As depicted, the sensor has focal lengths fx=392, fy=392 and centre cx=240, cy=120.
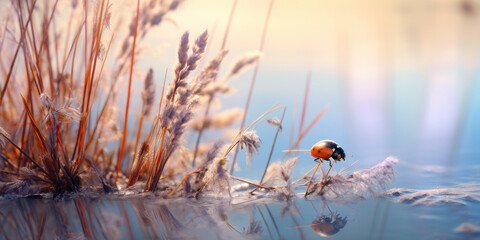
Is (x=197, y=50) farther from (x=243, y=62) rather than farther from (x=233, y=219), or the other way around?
(x=233, y=219)

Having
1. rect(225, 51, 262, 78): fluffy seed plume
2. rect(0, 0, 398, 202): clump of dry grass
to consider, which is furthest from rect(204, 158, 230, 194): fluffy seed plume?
rect(225, 51, 262, 78): fluffy seed plume

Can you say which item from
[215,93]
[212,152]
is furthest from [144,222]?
[215,93]

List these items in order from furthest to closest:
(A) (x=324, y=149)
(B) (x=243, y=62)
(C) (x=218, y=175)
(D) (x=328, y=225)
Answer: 1. (B) (x=243, y=62)
2. (A) (x=324, y=149)
3. (C) (x=218, y=175)
4. (D) (x=328, y=225)

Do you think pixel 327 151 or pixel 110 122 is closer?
pixel 327 151

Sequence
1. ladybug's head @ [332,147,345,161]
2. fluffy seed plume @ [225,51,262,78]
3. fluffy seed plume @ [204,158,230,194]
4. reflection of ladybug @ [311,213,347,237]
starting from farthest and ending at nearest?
fluffy seed plume @ [225,51,262,78]
ladybug's head @ [332,147,345,161]
fluffy seed plume @ [204,158,230,194]
reflection of ladybug @ [311,213,347,237]

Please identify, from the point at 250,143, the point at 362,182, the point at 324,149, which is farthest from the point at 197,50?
the point at 362,182

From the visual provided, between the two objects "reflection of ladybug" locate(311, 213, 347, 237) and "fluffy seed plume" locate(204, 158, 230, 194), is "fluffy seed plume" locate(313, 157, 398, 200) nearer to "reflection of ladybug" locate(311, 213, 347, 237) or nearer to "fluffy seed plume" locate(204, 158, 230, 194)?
"reflection of ladybug" locate(311, 213, 347, 237)

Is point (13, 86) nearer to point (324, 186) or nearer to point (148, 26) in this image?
point (148, 26)
